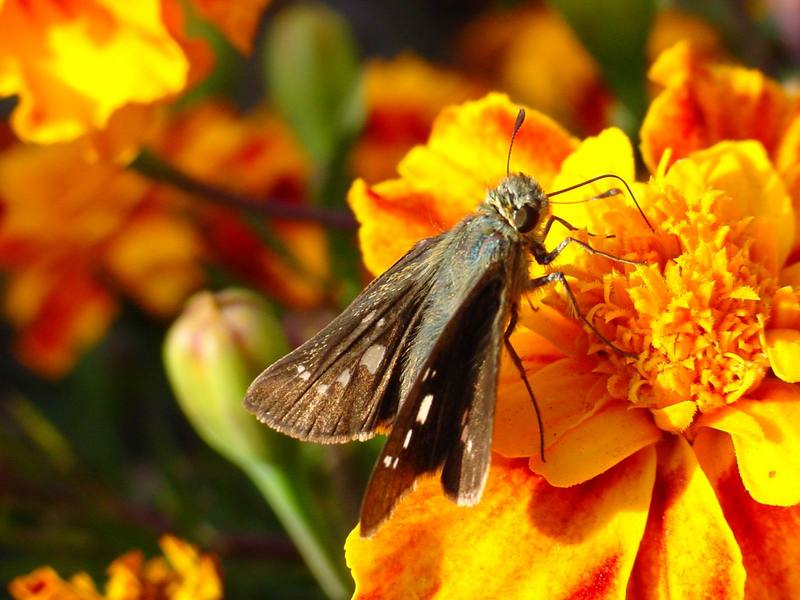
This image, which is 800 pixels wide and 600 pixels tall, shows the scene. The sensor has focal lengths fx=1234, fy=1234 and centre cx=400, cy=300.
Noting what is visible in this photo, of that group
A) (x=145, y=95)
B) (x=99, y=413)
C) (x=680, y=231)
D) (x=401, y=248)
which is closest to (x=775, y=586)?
(x=680, y=231)

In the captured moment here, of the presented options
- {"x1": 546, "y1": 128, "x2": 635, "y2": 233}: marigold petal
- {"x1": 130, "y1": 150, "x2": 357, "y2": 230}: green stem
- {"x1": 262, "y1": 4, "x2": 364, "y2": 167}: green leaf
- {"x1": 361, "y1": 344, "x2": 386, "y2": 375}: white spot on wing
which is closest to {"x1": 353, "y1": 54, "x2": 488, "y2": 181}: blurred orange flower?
{"x1": 262, "y1": 4, "x2": 364, "y2": 167}: green leaf

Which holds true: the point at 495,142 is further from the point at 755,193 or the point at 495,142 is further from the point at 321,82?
the point at 321,82

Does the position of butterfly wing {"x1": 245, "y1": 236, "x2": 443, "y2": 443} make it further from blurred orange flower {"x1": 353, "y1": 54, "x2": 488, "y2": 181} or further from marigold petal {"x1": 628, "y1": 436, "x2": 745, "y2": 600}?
blurred orange flower {"x1": 353, "y1": 54, "x2": 488, "y2": 181}

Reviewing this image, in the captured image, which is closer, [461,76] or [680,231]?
[680,231]

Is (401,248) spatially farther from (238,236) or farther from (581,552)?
(238,236)

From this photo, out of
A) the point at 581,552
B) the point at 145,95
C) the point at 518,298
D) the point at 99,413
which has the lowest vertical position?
the point at 99,413

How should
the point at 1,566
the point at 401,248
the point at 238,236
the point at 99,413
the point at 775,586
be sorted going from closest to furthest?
the point at 775,586 < the point at 401,248 < the point at 1,566 < the point at 238,236 < the point at 99,413
